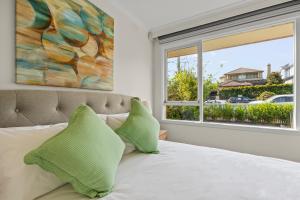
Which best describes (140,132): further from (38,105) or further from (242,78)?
A: (242,78)

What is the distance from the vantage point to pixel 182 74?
9.86 ft

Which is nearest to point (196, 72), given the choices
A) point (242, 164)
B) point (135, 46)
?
point (135, 46)

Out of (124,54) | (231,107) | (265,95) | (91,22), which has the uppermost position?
(91,22)

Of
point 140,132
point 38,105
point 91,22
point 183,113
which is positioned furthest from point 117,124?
point 183,113

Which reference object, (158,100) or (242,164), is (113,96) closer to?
(158,100)

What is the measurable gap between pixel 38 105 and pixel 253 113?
2.51 metres

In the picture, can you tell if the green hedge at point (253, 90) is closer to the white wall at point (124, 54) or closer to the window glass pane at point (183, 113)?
the window glass pane at point (183, 113)

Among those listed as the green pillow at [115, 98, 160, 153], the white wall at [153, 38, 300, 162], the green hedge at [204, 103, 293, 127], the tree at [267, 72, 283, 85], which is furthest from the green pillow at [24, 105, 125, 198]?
the tree at [267, 72, 283, 85]

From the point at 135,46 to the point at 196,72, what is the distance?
1050 millimetres

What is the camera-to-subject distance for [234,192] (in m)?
0.88

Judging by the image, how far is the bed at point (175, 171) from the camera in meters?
0.87

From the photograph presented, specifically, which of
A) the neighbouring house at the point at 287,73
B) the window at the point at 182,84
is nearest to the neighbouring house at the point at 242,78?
the neighbouring house at the point at 287,73

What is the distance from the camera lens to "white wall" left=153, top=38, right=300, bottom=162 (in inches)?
80.7

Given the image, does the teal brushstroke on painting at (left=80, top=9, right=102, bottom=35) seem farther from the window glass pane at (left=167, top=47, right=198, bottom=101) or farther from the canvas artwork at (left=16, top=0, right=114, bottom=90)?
the window glass pane at (left=167, top=47, right=198, bottom=101)
